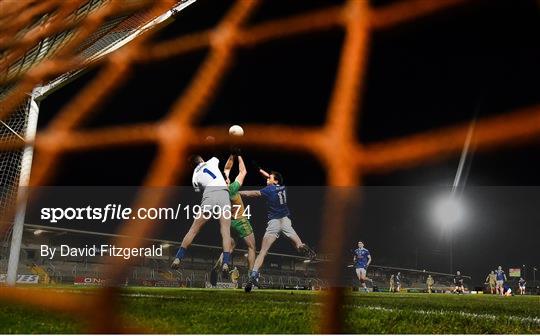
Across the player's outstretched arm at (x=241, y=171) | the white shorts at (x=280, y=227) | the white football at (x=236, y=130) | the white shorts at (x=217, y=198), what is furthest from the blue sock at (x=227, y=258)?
the white football at (x=236, y=130)

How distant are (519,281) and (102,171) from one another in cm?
410

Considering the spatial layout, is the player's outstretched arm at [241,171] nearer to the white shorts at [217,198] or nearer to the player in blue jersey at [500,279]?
the white shorts at [217,198]

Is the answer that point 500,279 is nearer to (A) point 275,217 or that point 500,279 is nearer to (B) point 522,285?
(B) point 522,285

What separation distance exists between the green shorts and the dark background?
1.12 feet

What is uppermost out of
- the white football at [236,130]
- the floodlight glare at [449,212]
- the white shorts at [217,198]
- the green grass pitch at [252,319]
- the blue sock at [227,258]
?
the floodlight glare at [449,212]

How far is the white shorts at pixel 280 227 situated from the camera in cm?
270

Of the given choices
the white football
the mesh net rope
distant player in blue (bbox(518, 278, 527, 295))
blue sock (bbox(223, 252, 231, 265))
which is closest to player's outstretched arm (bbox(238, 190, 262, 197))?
blue sock (bbox(223, 252, 231, 265))

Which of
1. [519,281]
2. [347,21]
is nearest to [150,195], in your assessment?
[347,21]

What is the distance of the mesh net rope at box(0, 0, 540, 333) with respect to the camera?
49.4 inches

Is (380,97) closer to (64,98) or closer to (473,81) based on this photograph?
(473,81)

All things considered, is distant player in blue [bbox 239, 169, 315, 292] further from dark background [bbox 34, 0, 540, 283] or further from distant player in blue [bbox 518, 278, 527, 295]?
distant player in blue [bbox 518, 278, 527, 295]

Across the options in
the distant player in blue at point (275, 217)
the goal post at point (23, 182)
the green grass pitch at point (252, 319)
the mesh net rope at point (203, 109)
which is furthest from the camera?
the distant player in blue at point (275, 217)

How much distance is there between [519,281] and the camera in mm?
5113

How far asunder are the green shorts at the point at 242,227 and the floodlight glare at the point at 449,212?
1.28m
